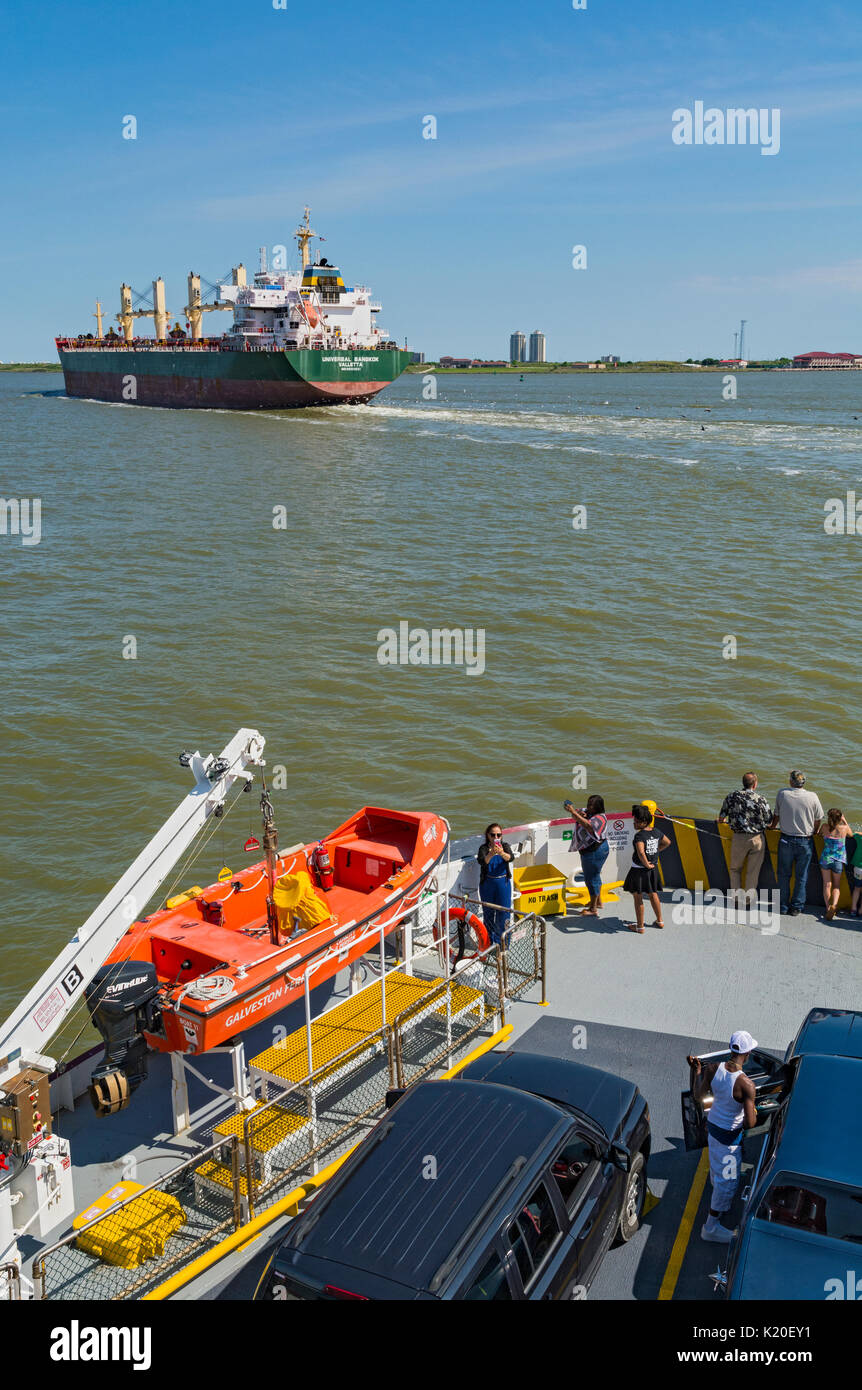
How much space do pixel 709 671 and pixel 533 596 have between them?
7469 millimetres

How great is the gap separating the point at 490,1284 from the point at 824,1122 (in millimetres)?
2280

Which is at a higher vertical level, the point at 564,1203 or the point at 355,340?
the point at 355,340

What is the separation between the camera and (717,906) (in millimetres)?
11438

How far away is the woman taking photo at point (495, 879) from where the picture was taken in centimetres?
1022

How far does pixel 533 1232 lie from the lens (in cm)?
548

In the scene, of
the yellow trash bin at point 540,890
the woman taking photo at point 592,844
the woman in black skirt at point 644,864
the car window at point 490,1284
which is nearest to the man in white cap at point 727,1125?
the car window at point 490,1284

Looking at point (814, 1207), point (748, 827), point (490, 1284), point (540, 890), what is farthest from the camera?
point (540, 890)

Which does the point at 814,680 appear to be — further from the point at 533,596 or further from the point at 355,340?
the point at 355,340

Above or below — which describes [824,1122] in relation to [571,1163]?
above

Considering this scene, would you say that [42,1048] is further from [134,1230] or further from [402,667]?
[402,667]

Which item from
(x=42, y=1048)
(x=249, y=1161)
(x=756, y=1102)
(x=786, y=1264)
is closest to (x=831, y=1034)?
(x=756, y=1102)

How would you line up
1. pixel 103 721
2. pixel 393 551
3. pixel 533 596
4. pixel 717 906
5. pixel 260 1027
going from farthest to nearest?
pixel 393 551
pixel 533 596
pixel 103 721
pixel 717 906
pixel 260 1027
